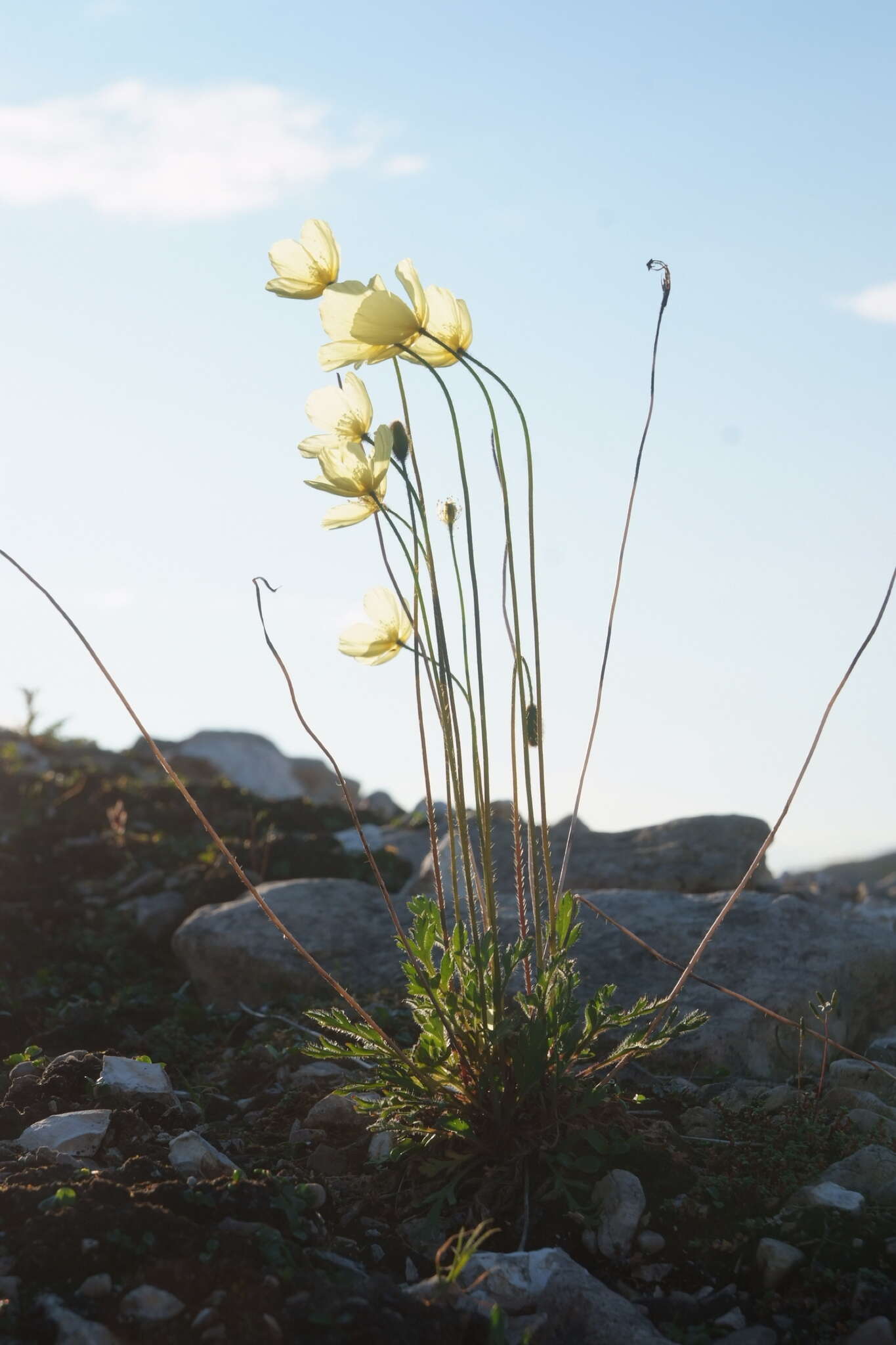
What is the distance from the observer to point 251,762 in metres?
10.1

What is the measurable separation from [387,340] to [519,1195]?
168 centimetres

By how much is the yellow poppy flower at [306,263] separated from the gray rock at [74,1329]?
74.6 inches

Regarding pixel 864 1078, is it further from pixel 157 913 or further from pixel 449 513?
pixel 157 913

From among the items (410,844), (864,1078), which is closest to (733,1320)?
(864,1078)

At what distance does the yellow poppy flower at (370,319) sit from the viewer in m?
2.28

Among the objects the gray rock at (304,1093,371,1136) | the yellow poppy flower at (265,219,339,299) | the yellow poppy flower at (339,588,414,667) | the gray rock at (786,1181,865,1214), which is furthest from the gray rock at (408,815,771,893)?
the yellow poppy flower at (265,219,339,299)

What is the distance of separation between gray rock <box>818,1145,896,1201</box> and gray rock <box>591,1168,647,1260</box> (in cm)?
40

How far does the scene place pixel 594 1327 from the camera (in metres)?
2.03

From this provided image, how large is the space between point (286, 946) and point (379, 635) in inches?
77.6

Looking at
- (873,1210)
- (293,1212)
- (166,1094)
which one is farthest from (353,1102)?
(873,1210)

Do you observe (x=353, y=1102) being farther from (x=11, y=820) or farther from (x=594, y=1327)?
(x=11, y=820)

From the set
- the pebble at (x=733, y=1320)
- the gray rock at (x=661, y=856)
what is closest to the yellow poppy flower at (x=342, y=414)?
the pebble at (x=733, y=1320)

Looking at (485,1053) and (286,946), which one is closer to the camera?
(485,1053)

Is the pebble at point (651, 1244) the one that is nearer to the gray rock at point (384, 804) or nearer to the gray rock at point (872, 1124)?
the gray rock at point (872, 1124)
